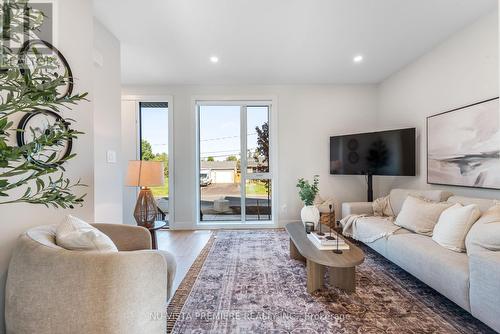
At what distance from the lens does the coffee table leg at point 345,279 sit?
2.04m

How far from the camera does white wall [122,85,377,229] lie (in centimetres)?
417

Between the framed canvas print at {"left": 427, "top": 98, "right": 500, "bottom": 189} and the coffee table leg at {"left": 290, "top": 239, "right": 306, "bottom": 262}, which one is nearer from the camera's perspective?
the framed canvas print at {"left": 427, "top": 98, "right": 500, "bottom": 189}

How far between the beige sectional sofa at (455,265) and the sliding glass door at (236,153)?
2.12 meters

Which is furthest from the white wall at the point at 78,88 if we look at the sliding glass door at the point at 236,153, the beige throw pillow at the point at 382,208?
the beige throw pillow at the point at 382,208

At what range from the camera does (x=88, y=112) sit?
6.33 feet

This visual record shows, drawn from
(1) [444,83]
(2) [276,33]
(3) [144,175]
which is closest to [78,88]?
(3) [144,175]

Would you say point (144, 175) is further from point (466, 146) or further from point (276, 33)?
point (466, 146)

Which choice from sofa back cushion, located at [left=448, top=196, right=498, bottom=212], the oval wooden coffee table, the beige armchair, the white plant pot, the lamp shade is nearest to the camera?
the beige armchair

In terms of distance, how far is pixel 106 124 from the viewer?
2.54 meters

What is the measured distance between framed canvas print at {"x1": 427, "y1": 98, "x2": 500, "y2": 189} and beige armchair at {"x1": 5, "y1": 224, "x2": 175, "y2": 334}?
3.09m

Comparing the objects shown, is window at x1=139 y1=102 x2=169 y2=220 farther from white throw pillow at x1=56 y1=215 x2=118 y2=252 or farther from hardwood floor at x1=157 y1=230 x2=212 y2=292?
white throw pillow at x1=56 y1=215 x2=118 y2=252

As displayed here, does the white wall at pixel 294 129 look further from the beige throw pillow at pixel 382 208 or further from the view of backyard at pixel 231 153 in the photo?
the beige throw pillow at pixel 382 208

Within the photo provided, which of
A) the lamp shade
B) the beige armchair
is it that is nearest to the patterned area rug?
the beige armchair

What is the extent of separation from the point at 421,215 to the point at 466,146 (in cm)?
93
